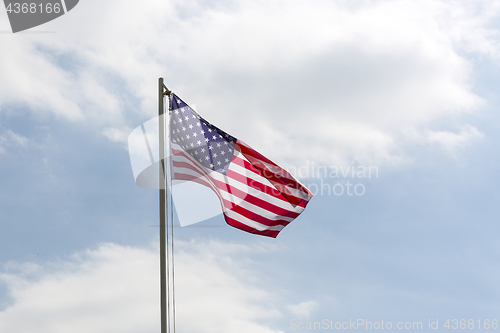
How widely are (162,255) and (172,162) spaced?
9.05ft

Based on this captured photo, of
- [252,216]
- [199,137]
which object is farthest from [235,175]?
[199,137]

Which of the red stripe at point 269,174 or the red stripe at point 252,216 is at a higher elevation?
the red stripe at point 269,174

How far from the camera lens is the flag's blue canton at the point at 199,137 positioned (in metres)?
13.5

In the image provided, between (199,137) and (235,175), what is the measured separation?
1.65m

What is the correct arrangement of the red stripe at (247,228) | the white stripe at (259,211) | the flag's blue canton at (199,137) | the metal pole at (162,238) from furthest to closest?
1. the white stripe at (259,211)
2. the red stripe at (247,228)
3. the flag's blue canton at (199,137)
4. the metal pole at (162,238)

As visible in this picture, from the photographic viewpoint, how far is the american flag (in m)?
13.6

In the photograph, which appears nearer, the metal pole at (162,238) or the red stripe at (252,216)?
the metal pole at (162,238)

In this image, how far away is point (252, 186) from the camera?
1432 centimetres

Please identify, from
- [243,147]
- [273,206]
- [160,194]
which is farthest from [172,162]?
[273,206]

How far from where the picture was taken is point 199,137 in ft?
45.1

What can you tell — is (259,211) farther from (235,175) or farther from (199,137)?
(199,137)

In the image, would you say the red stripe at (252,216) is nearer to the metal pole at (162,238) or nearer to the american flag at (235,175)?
the american flag at (235,175)

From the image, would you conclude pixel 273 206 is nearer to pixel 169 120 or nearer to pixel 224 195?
pixel 224 195

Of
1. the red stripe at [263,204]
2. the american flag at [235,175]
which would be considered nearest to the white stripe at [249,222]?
the american flag at [235,175]
